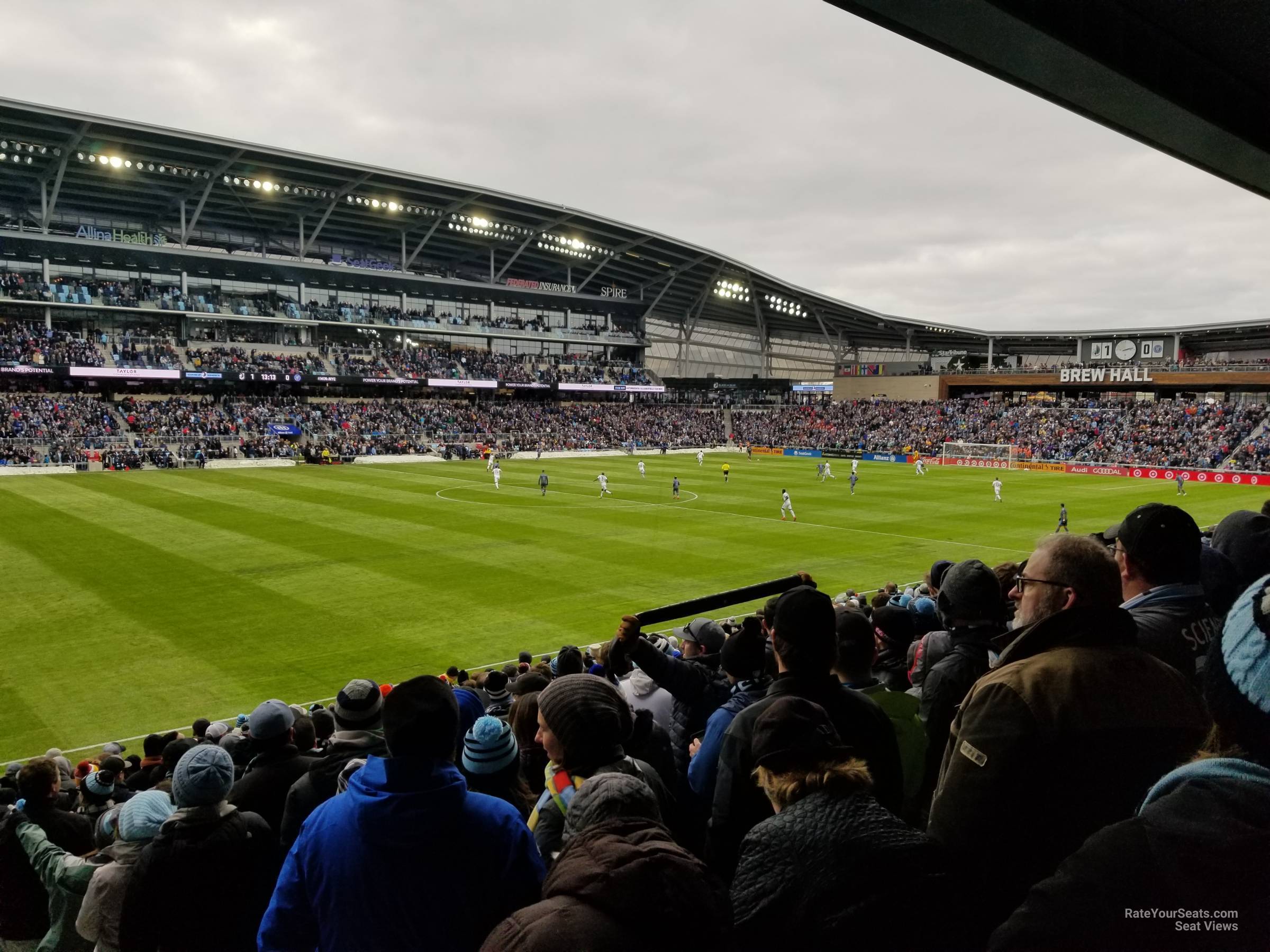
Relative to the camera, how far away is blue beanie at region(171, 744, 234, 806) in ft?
13.1

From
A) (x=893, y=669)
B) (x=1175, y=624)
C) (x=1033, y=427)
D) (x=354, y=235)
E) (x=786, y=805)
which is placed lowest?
(x=893, y=669)

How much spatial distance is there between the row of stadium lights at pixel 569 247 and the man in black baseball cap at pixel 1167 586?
3244 inches

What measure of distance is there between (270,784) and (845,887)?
3835 millimetres

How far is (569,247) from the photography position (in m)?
86.4

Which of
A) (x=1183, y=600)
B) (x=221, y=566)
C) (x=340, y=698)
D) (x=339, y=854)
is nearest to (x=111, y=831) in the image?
(x=340, y=698)

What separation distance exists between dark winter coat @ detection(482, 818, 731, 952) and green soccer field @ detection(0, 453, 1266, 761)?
501 inches

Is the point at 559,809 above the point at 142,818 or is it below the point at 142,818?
above

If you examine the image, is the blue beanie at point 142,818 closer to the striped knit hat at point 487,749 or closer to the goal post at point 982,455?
the striped knit hat at point 487,749

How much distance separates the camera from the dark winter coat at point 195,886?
3.91m

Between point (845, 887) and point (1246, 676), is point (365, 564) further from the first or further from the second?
point (1246, 676)

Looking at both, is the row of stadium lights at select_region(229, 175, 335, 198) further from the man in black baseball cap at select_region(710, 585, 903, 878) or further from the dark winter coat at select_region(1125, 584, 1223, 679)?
the dark winter coat at select_region(1125, 584, 1223, 679)

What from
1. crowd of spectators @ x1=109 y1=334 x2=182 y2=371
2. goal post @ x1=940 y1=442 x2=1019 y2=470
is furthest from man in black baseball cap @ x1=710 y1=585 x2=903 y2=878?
crowd of spectators @ x1=109 y1=334 x2=182 y2=371

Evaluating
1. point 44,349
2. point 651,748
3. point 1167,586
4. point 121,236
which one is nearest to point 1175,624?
point 1167,586

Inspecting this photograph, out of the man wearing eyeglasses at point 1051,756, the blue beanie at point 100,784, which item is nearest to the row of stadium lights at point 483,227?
the blue beanie at point 100,784
